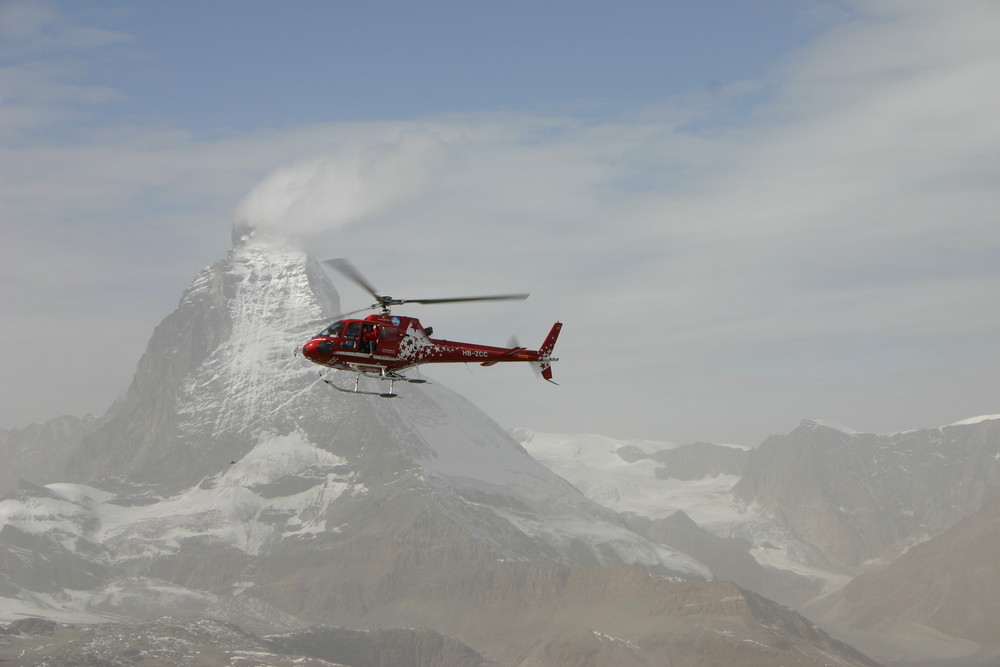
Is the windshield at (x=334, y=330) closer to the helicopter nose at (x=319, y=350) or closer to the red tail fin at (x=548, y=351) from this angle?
the helicopter nose at (x=319, y=350)

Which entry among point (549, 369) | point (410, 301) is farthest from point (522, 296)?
point (549, 369)

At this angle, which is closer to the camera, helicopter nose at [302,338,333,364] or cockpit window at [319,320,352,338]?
helicopter nose at [302,338,333,364]

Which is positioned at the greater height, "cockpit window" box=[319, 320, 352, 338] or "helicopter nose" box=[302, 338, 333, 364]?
"cockpit window" box=[319, 320, 352, 338]

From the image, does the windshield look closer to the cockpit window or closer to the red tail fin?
the cockpit window

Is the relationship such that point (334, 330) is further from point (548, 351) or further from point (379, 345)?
point (548, 351)

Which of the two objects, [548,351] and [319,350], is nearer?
[319,350]

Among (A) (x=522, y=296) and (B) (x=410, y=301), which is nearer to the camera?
(A) (x=522, y=296)

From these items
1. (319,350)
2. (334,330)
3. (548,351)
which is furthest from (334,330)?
(548,351)

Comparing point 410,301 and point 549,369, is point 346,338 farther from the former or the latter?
point 549,369

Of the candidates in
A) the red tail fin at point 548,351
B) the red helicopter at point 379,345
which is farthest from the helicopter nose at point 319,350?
the red tail fin at point 548,351

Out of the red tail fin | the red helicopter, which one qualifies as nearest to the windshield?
the red helicopter

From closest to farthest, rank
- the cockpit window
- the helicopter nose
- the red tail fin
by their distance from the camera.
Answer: the helicopter nose, the cockpit window, the red tail fin
